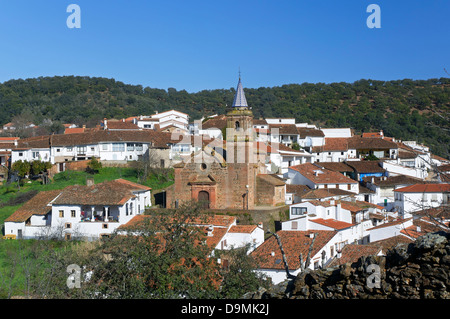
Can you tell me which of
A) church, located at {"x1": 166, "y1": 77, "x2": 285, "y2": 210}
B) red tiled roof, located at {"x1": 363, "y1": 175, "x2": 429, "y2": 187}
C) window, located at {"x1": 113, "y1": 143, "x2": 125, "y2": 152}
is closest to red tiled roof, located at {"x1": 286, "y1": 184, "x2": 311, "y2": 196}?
church, located at {"x1": 166, "y1": 77, "x2": 285, "y2": 210}

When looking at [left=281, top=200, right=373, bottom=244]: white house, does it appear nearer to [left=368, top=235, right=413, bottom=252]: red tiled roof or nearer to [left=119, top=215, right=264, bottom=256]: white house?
[left=368, top=235, right=413, bottom=252]: red tiled roof

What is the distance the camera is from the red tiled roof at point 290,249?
72.2 feet

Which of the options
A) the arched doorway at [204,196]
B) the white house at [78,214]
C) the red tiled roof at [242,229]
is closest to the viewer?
the red tiled roof at [242,229]

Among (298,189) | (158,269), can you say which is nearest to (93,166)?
(298,189)

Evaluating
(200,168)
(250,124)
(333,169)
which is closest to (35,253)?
(200,168)

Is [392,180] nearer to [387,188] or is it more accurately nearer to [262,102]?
[387,188]

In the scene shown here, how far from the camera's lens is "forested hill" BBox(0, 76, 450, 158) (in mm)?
84500

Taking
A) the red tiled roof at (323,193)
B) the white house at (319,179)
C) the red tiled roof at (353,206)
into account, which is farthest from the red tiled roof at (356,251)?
the white house at (319,179)

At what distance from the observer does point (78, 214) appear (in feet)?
99.0

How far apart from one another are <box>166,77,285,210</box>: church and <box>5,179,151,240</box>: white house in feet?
13.2

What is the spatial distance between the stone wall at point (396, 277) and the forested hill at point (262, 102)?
7015 centimetres

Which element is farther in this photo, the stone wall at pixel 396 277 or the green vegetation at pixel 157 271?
the green vegetation at pixel 157 271

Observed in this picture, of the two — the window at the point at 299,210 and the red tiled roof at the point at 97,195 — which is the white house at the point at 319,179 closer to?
the window at the point at 299,210
